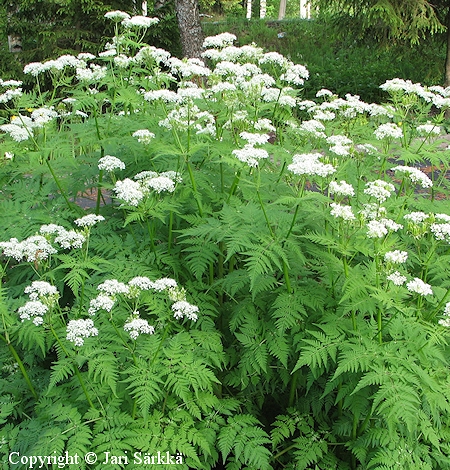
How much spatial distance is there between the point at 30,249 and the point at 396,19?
435 inches

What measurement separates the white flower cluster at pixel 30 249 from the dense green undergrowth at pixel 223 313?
1cm

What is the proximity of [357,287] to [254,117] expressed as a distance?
204cm

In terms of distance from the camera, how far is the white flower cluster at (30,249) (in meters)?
2.99

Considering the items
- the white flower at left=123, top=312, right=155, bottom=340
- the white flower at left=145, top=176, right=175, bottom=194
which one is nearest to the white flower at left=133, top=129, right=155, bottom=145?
the white flower at left=145, top=176, right=175, bottom=194

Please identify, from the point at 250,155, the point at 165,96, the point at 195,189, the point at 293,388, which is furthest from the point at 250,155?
the point at 293,388

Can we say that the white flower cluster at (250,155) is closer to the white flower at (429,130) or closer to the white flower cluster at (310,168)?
the white flower cluster at (310,168)

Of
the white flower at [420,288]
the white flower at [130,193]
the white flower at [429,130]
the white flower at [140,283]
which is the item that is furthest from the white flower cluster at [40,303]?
the white flower at [429,130]

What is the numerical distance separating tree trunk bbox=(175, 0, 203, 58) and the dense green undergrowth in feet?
28.8

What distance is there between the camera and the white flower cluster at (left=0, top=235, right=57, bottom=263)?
2.99m

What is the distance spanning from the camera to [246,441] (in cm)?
304

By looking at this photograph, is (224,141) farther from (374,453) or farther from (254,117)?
(374,453)

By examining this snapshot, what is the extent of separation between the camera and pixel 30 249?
298cm

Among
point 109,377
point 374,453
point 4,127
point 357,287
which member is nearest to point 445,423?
point 374,453

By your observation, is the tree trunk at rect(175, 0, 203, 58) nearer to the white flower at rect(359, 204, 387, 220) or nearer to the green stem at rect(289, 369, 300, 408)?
the white flower at rect(359, 204, 387, 220)
